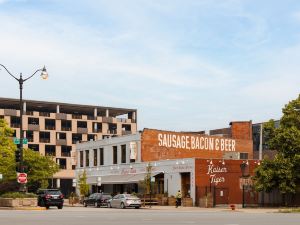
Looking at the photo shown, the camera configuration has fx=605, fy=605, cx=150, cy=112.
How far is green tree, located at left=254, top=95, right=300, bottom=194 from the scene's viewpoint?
2013 inches

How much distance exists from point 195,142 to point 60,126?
191 feet

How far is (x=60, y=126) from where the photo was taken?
125375mm

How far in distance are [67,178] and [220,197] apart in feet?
227

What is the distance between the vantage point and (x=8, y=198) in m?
46.4

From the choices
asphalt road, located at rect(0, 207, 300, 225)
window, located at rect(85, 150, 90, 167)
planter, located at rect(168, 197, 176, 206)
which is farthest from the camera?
window, located at rect(85, 150, 90, 167)

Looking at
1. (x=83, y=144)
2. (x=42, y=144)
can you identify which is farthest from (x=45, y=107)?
(x=83, y=144)

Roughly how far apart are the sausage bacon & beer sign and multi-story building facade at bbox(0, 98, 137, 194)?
4838cm

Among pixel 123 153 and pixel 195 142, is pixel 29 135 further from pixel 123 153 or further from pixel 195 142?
pixel 195 142

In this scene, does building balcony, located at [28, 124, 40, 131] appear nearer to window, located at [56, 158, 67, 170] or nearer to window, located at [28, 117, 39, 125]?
window, located at [28, 117, 39, 125]

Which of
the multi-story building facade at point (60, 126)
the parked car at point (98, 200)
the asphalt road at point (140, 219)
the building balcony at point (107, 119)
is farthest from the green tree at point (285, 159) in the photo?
the building balcony at point (107, 119)

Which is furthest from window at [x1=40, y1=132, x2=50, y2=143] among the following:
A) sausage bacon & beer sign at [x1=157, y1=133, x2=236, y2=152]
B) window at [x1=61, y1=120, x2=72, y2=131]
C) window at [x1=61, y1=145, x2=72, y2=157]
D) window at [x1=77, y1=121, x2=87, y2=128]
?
sausage bacon & beer sign at [x1=157, y1=133, x2=236, y2=152]

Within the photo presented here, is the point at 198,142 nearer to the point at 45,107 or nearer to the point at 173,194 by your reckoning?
the point at 173,194

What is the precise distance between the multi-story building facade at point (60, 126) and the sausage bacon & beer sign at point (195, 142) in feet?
159

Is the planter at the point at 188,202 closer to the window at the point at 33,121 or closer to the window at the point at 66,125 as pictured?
the window at the point at 33,121
